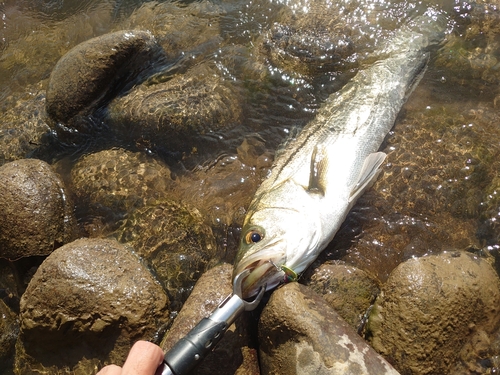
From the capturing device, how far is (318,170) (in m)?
4.41

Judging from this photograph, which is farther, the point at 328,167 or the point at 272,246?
the point at 328,167

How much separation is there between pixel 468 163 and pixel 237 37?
12.4 ft

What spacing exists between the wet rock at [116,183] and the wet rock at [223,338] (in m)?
1.50

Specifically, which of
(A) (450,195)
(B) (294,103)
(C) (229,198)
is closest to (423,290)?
(A) (450,195)

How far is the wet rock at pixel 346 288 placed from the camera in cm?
388

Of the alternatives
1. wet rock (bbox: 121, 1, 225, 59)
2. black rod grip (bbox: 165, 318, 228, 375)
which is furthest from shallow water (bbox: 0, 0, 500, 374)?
black rod grip (bbox: 165, 318, 228, 375)

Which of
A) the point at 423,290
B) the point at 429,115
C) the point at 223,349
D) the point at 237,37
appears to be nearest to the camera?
the point at 423,290

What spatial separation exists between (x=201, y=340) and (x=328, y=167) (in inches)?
87.6

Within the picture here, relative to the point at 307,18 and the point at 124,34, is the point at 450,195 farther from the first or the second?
the point at 124,34

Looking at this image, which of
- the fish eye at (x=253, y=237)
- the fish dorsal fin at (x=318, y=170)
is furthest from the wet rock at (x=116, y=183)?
the fish dorsal fin at (x=318, y=170)

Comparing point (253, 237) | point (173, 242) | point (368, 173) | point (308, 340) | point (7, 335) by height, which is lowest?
point (7, 335)

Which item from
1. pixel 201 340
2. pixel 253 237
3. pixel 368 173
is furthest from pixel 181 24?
pixel 201 340

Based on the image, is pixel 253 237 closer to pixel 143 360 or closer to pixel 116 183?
pixel 143 360

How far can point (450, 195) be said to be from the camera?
4609mm
